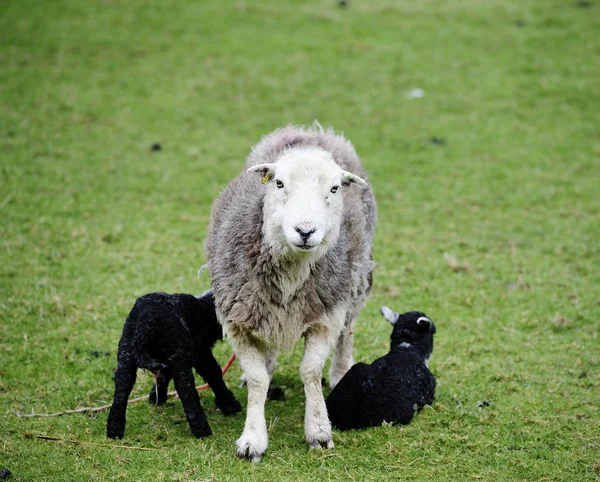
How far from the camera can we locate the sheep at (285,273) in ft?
19.1

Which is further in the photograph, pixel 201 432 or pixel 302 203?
pixel 201 432

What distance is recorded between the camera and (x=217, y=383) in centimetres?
671

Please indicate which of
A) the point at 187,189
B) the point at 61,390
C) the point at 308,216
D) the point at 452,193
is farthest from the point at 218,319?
the point at 452,193

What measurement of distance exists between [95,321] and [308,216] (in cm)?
389

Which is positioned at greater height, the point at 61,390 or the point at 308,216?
the point at 308,216

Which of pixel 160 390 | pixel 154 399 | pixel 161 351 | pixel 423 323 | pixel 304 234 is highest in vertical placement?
pixel 304 234

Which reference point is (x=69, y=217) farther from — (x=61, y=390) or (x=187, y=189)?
(x=61, y=390)

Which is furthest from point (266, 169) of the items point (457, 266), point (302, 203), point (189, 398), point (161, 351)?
point (457, 266)

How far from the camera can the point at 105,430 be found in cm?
624

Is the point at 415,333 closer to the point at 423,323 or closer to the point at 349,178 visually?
the point at 423,323

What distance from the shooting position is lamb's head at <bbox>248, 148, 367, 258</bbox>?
18.3 feet

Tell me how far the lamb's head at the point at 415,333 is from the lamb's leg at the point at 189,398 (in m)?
1.95

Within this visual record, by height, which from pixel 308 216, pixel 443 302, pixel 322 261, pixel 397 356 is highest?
pixel 308 216

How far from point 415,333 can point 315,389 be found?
1384mm
